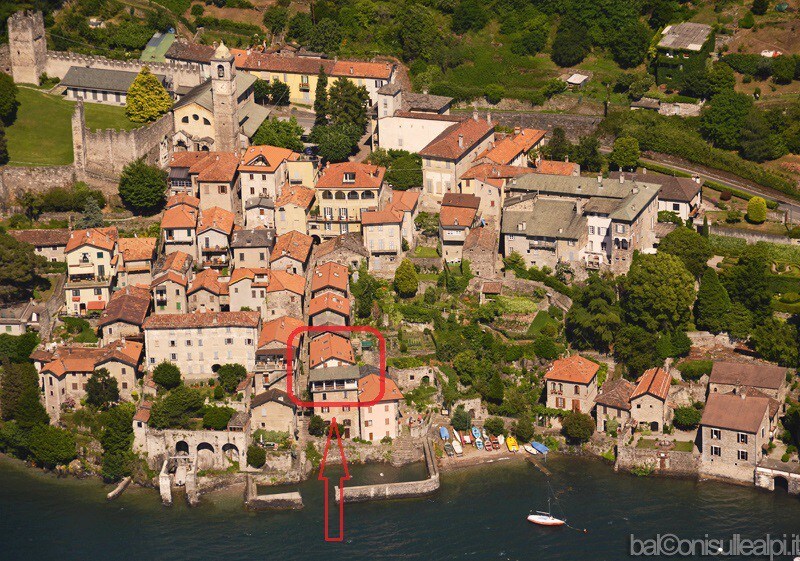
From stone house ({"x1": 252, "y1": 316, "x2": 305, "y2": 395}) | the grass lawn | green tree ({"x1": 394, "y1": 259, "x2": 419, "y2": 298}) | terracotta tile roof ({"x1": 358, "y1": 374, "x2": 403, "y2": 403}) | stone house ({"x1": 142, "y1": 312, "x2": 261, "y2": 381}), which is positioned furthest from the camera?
the grass lawn

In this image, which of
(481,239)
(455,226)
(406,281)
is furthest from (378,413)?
(455,226)

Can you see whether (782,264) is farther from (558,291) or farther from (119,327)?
(119,327)

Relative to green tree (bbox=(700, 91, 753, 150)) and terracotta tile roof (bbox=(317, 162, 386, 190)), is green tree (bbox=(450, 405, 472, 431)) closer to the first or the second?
terracotta tile roof (bbox=(317, 162, 386, 190))

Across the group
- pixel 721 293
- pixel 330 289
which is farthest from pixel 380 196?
pixel 721 293

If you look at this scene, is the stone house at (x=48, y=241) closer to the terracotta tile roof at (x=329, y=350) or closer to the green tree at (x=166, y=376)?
the green tree at (x=166, y=376)

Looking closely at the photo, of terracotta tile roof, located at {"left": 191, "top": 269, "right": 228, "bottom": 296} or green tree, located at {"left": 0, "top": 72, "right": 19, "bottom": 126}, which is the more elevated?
green tree, located at {"left": 0, "top": 72, "right": 19, "bottom": 126}

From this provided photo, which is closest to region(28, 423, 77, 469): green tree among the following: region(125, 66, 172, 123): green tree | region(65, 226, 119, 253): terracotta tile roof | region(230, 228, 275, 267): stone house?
region(65, 226, 119, 253): terracotta tile roof

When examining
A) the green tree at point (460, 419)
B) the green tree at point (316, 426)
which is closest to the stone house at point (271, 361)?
the green tree at point (316, 426)
